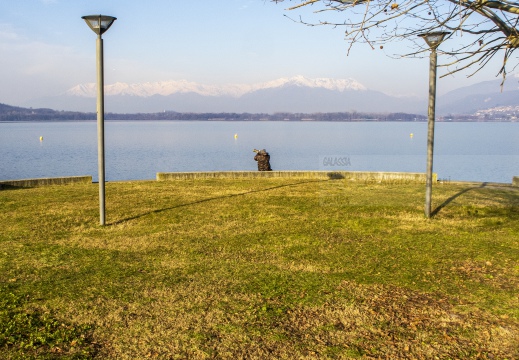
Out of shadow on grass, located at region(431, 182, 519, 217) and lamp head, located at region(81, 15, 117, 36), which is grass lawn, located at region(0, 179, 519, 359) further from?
lamp head, located at region(81, 15, 117, 36)

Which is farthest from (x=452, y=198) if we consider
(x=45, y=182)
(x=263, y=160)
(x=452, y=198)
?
(x=45, y=182)

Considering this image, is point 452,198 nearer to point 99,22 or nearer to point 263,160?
point 263,160

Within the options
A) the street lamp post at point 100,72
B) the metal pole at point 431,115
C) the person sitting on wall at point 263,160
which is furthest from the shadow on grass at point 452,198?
the person sitting on wall at point 263,160

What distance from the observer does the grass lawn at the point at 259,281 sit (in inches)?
191

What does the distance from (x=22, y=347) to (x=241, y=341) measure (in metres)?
2.02

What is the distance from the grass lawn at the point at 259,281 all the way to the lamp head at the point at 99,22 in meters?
3.88

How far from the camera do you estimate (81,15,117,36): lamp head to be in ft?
32.3

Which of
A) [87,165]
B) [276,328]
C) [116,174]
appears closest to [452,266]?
[276,328]

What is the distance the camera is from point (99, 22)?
9883 millimetres

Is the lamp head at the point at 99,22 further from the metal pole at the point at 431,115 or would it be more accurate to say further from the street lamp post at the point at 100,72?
the metal pole at the point at 431,115

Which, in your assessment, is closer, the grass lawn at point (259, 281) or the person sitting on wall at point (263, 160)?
the grass lawn at point (259, 281)

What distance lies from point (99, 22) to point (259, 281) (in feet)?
20.4

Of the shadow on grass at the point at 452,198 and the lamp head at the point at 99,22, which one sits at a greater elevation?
the lamp head at the point at 99,22

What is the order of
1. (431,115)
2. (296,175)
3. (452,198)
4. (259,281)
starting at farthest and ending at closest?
(296,175) → (452,198) → (431,115) → (259,281)
